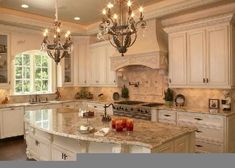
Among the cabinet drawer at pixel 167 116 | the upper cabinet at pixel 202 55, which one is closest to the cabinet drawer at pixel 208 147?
the cabinet drawer at pixel 167 116

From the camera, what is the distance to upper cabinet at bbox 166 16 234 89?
4031 mm

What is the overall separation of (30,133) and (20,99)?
2594mm

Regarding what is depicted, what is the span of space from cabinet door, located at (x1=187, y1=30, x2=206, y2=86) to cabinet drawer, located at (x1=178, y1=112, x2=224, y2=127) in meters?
0.66

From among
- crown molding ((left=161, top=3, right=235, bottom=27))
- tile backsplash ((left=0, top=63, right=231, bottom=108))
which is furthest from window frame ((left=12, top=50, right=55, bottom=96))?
crown molding ((left=161, top=3, right=235, bottom=27))

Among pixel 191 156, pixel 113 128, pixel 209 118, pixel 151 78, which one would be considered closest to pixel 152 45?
pixel 151 78

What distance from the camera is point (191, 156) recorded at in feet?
2.47

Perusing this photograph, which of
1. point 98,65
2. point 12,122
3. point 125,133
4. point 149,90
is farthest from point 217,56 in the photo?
point 12,122

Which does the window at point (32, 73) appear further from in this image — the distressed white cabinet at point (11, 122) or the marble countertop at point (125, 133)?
the marble countertop at point (125, 133)

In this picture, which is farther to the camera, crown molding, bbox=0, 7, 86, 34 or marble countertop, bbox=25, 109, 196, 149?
crown molding, bbox=0, 7, 86, 34

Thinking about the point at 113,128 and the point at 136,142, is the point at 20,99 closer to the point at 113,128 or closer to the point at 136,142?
the point at 113,128

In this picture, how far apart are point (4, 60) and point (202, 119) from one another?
508 centimetres

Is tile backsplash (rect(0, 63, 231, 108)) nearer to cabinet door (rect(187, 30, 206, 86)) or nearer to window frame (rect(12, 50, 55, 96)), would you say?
window frame (rect(12, 50, 55, 96))

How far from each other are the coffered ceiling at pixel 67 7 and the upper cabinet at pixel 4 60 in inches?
38.9

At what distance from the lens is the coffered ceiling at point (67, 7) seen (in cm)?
474
